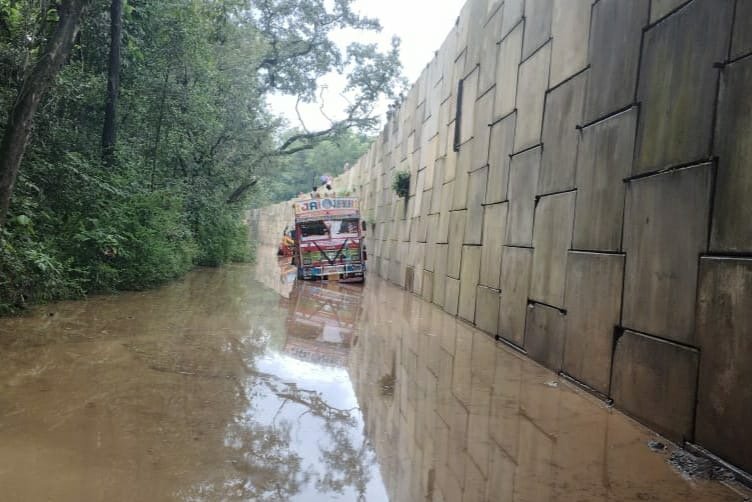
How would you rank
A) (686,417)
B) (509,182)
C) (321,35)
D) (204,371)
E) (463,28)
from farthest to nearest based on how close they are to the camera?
(321,35) < (463,28) < (509,182) < (204,371) < (686,417)

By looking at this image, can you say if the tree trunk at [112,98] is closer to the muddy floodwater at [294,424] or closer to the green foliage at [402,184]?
the muddy floodwater at [294,424]

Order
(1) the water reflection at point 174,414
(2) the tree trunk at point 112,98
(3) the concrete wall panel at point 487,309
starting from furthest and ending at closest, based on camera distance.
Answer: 1. (2) the tree trunk at point 112,98
2. (3) the concrete wall panel at point 487,309
3. (1) the water reflection at point 174,414

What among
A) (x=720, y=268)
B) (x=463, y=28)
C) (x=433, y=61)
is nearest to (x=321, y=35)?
(x=433, y=61)

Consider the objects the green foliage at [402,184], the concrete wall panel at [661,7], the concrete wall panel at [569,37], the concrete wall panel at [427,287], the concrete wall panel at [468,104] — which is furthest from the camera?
the green foliage at [402,184]

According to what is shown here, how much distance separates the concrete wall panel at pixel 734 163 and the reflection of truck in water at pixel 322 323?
A: 166 inches

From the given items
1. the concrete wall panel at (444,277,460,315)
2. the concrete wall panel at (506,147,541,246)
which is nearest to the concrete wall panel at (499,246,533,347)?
the concrete wall panel at (506,147,541,246)

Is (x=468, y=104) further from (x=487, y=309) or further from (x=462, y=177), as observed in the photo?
(x=487, y=309)

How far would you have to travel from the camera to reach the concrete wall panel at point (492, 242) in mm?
8789

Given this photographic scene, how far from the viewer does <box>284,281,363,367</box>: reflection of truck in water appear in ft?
23.7

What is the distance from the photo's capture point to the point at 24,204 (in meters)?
8.88

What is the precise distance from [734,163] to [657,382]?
175cm

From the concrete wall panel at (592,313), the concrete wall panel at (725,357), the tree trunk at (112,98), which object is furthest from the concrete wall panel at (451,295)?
the tree trunk at (112,98)

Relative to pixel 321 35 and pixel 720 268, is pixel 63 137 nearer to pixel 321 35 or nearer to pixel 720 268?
pixel 720 268

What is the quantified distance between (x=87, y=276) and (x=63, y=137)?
2.64 m
